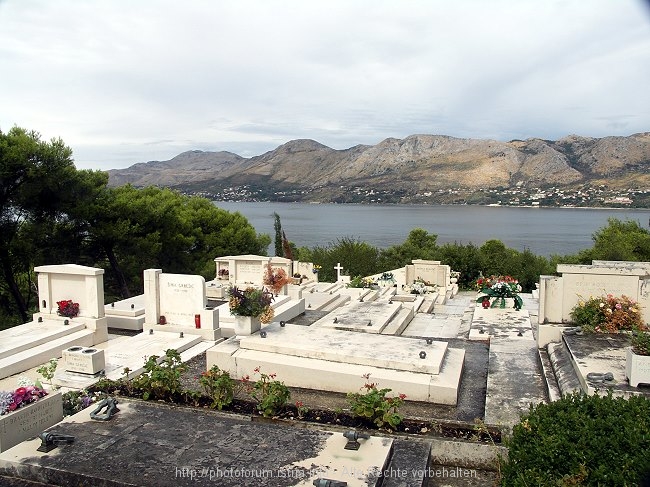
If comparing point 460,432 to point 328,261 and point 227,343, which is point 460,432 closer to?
point 227,343

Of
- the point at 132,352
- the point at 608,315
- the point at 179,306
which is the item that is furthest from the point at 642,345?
the point at 179,306

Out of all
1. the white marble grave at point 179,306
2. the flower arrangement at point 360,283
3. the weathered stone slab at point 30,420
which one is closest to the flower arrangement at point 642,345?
the weathered stone slab at point 30,420

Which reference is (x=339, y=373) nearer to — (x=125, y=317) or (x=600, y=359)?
(x=600, y=359)

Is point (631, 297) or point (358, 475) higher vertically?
point (631, 297)

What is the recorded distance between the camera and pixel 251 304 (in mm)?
8570

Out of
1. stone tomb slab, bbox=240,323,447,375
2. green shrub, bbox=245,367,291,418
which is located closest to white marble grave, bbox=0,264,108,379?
stone tomb slab, bbox=240,323,447,375

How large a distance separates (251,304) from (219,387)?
2.33 meters

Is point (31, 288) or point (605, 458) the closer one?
point (605, 458)

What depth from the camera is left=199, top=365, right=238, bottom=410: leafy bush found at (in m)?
6.37

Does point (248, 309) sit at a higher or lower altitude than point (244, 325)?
higher

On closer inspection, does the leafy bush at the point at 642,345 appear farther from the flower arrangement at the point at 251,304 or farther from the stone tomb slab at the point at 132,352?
the stone tomb slab at the point at 132,352

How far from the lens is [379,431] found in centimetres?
562

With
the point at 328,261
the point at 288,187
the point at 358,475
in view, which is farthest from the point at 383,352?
the point at 288,187

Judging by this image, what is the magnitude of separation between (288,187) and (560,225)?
378ft
